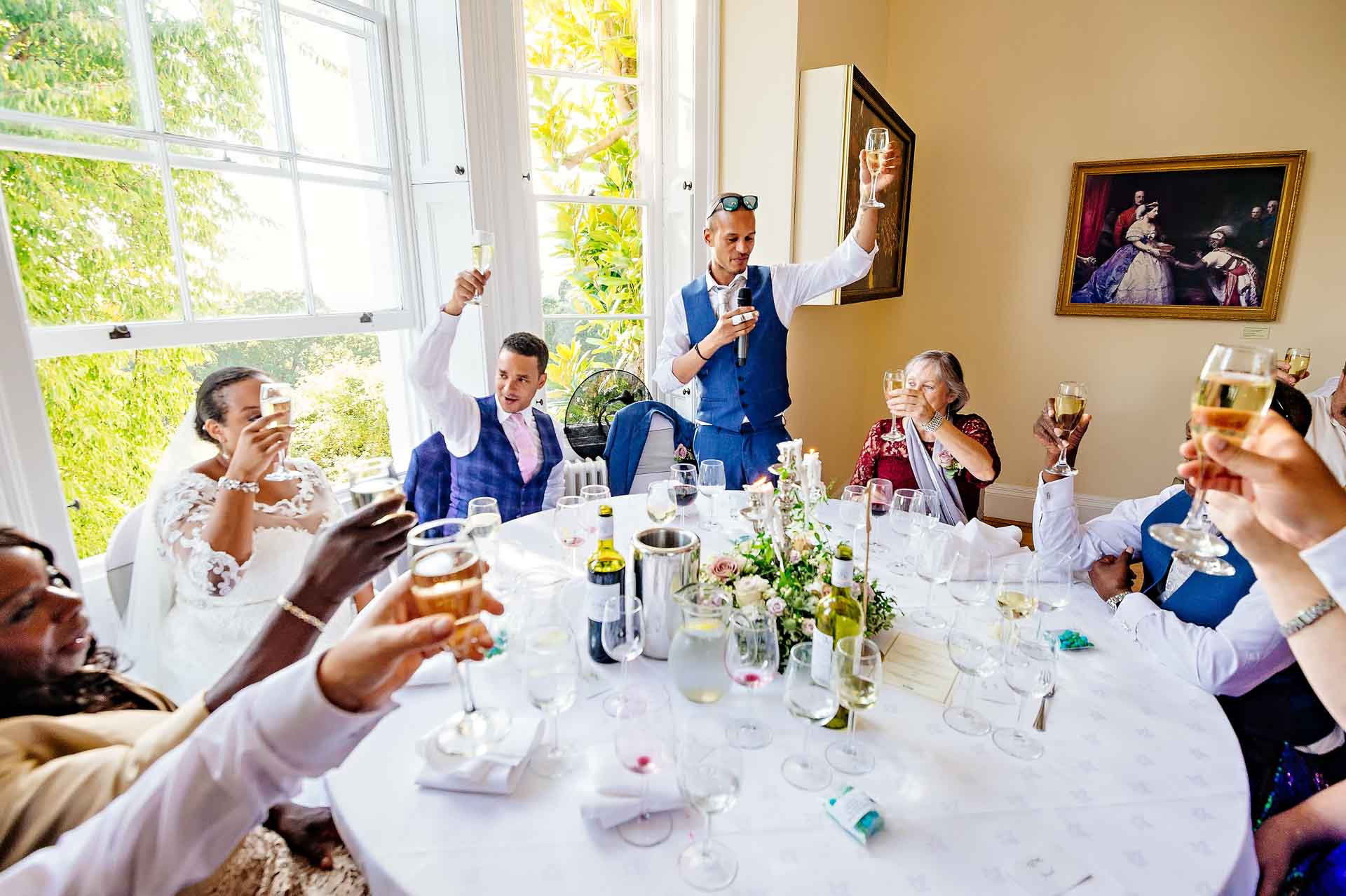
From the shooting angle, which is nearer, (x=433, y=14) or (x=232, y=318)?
(x=232, y=318)

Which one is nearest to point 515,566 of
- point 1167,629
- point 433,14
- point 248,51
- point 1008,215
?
point 1167,629

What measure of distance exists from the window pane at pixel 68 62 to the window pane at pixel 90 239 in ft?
0.45

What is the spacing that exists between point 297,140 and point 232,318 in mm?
709

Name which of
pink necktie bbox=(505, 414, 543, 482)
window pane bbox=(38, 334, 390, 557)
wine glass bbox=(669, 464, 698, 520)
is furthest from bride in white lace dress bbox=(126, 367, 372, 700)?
wine glass bbox=(669, 464, 698, 520)

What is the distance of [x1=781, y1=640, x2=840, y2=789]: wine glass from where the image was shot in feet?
3.27

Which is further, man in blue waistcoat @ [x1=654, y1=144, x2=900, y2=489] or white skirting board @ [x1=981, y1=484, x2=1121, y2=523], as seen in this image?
white skirting board @ [x1=981, y1=484, x2=1121, y2=523]

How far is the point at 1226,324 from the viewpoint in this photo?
12.6 feet

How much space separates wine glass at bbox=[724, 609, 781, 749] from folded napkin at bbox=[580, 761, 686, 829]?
163 mm

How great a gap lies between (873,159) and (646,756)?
2240 millimetres

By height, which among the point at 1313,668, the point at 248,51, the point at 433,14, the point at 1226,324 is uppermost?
the point at 433,14

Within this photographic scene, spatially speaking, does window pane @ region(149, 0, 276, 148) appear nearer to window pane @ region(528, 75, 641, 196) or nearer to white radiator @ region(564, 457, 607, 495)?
window pane @ region(528, 75, 641, 196)

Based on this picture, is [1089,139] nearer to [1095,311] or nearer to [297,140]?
[1095,311]

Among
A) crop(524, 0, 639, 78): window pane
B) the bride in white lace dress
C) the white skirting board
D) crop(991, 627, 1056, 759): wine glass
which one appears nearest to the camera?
crop(991, 627, 1056, 759): wine glass

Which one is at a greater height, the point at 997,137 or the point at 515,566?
the point at 997,137
